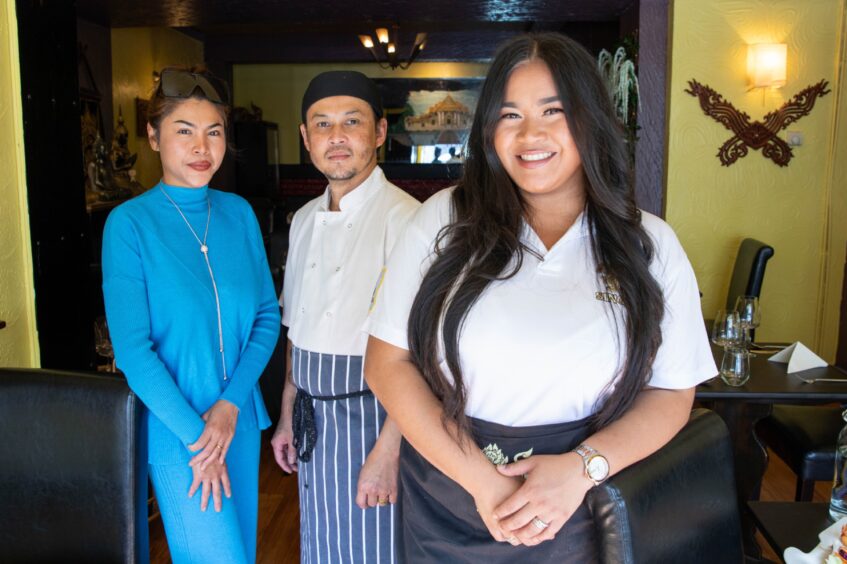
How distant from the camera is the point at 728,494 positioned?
4.42ft

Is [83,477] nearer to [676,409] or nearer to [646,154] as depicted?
[676,409]

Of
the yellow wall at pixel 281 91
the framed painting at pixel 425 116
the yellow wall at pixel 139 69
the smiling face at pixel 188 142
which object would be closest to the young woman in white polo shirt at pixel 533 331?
the smiling face at pixel 188 142

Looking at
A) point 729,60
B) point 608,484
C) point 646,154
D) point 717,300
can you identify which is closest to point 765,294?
point 717,300

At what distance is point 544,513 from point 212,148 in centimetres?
115

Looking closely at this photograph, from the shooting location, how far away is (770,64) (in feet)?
14.4

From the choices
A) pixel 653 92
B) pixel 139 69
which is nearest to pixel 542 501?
pixel 653 92

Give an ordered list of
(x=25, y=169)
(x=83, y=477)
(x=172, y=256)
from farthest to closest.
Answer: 1. (x=25, y=169)
2. (x=172, y=256)
3. (x=83, y=477)

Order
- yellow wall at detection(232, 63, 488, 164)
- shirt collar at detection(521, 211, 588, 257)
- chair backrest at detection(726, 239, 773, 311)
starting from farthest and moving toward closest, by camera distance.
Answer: yellow wall at detection(232, 63, 488, 164) → chair backrest at detection(726, 239, 773, 311) → shirt collar at detection(521, 211, 588, 257)

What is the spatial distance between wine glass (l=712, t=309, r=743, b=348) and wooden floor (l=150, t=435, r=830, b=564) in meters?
0.85

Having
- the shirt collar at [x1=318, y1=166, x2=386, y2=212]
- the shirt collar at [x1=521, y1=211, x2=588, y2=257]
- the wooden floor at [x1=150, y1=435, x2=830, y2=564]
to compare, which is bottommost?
the wooden floor at [x1=150, y1=435, x2=830, y2=564]

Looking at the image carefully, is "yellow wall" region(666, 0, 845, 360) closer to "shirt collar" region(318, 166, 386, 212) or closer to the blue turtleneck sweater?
"shirt collar" region(318, 166, 386, 212)

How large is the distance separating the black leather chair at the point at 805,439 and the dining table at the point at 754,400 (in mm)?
151

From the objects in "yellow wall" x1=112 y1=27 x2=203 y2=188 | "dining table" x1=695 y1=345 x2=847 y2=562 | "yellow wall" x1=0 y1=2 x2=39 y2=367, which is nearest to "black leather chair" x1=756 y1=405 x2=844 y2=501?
"dining table" x1=695 y1=345 x2=847 y2=562

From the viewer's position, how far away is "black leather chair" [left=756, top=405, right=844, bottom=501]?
2.71 metres
